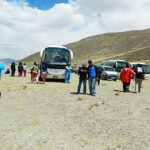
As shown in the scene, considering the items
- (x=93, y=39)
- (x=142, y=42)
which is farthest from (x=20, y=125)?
(x=93, y=39)

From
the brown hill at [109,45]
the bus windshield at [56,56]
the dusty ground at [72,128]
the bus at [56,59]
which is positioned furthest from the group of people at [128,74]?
the brown hill at [109,45]

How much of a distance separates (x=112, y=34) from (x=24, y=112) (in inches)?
7182

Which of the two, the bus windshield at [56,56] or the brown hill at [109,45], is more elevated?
the brown hill at [109,45]

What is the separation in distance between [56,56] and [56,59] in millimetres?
294

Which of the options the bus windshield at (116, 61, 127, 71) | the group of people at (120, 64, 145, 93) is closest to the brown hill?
the bus windshield at (116, 61, 127, 71)

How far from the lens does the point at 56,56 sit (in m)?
21.7

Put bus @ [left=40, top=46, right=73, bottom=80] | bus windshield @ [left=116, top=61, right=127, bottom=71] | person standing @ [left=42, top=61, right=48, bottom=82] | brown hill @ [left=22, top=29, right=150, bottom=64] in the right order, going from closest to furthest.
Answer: person standing @ [left=42, top=61, right=48, bottom=82], bus @ [left=40, top=46, right=73, bottom=80], bus windshield @ [left=116, top=61, right=127, bottom=71], brown hill @ [left=22, top=29, right=150, bottom=64]

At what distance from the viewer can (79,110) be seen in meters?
8.89

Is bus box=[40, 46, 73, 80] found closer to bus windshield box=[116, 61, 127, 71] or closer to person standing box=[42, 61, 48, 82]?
person standing box=[42, 61, 48, 82]

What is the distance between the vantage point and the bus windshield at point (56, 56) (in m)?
21.6

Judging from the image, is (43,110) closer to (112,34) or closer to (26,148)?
(26,148)

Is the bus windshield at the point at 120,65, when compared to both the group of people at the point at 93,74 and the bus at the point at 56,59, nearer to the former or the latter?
the bus at the point at 56,59

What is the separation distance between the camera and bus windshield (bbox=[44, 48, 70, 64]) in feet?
71.0

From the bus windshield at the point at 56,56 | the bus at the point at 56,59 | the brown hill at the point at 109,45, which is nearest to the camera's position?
the bus at the point at 56,59
